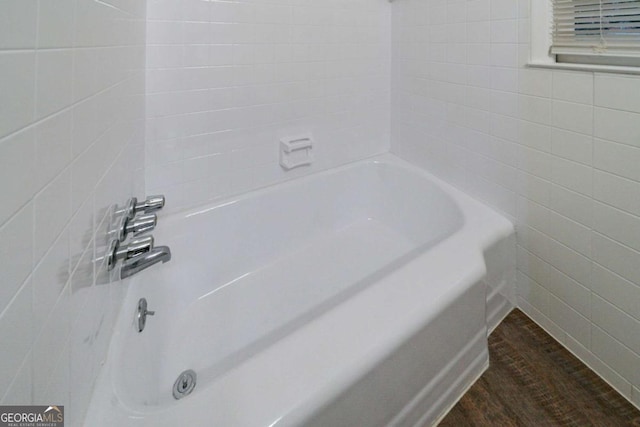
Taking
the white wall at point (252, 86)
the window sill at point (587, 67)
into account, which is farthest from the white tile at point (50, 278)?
the window sill at point (587, 67)

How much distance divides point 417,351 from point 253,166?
120cm

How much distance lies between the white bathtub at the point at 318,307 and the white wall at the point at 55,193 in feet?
0.70

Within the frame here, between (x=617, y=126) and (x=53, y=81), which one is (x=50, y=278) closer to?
(x=53, y=81)

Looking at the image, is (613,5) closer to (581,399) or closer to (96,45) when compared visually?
(581,399)

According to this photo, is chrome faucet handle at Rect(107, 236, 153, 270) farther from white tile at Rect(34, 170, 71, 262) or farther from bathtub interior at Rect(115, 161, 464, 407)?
white tile at Rect(34, 170, 71, 262)

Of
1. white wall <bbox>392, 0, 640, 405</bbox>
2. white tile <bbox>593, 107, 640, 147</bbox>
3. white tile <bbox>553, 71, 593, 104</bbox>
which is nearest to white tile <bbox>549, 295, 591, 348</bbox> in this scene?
white wall <bbox>392, 0, 640, 405</bbox>

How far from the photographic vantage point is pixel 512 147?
1.44 m

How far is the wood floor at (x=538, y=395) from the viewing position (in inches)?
41.2

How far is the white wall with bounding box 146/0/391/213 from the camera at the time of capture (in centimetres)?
142

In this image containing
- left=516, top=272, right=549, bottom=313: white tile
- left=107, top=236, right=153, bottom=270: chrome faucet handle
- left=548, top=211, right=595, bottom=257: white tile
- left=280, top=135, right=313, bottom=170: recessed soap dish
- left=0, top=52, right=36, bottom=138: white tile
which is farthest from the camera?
left=280, top=135, right=313, bottom=170: recessed soap dish

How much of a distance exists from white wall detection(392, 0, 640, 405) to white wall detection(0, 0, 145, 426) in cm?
145

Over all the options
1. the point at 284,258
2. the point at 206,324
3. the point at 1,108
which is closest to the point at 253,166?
the point at 284,258

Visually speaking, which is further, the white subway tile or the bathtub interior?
the bathtub interior

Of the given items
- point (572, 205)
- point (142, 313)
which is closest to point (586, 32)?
point (572, 205)
